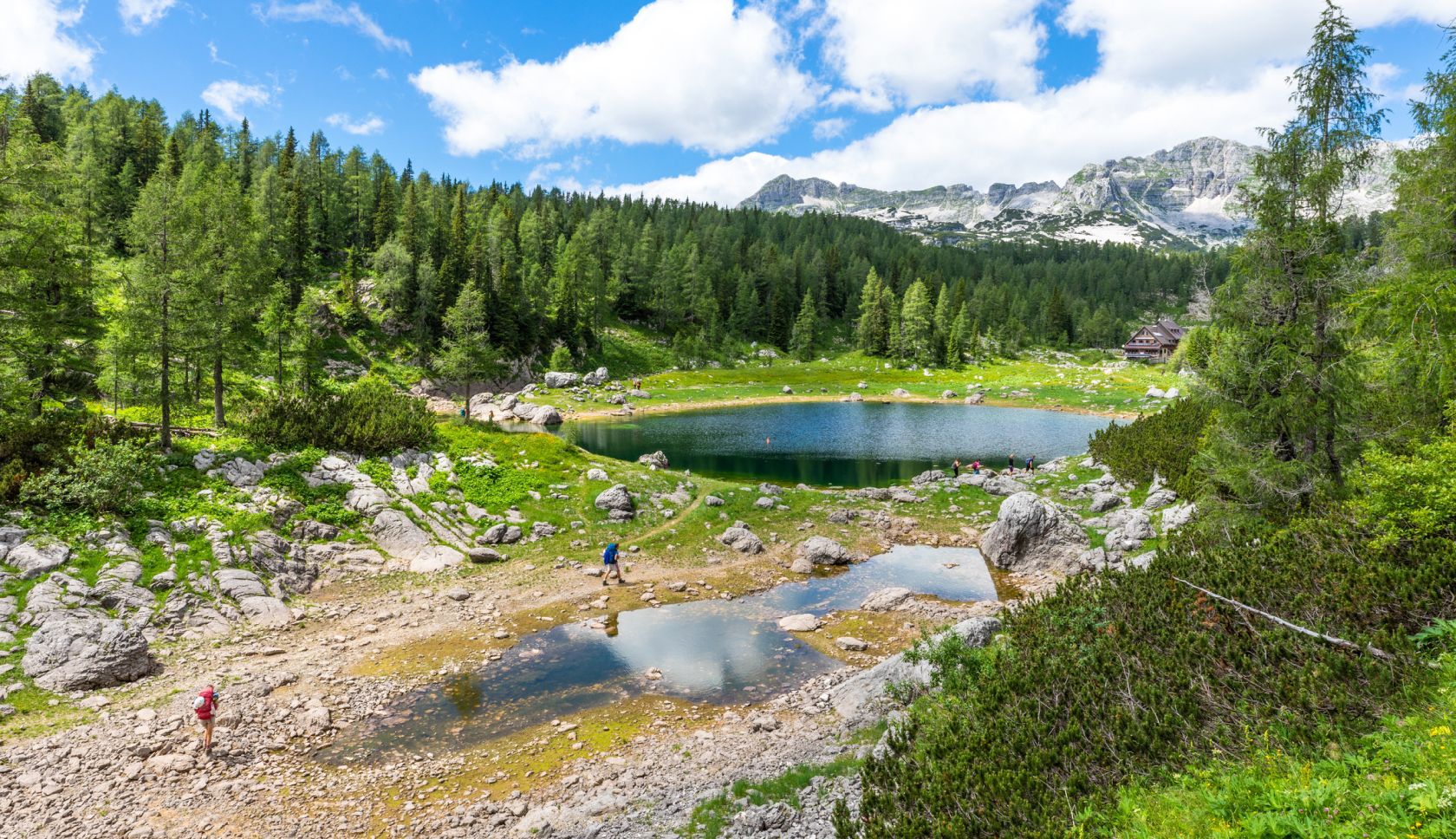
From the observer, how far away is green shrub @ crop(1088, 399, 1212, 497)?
30.1 metres

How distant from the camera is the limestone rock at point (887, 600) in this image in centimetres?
2366

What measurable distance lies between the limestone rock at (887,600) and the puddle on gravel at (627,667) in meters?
0.67

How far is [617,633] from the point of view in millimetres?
21578

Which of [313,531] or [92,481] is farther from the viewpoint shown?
[313,531]

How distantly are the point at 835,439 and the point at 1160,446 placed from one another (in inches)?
1270

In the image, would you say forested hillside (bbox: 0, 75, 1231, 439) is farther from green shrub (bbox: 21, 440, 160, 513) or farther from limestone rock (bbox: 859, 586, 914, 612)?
limestone rock (bbox: 859, 586, 914, 612)

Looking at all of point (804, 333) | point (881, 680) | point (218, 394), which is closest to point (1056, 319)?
point (804, 333)

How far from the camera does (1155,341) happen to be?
142 meters

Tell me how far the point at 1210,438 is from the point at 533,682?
70.9 feet

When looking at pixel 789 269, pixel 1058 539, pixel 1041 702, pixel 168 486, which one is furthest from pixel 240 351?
pixel 789 269

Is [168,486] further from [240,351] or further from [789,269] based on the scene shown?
[789,269]

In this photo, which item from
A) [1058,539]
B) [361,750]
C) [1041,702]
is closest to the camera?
[1041,702]

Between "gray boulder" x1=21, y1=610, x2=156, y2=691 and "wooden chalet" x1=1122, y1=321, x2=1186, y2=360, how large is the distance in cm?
17008

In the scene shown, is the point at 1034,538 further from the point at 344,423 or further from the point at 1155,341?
the point at 1155,341
